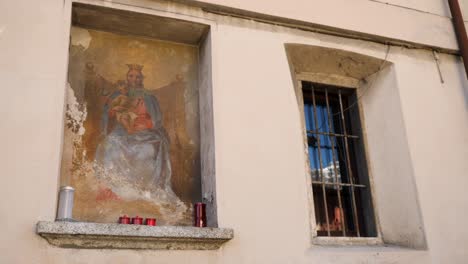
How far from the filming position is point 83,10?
16.6 feet

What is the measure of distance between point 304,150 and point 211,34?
1627mm

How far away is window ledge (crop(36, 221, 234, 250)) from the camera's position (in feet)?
13.1

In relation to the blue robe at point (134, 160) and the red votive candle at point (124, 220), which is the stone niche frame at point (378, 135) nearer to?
the blue robe at point (134, 160)

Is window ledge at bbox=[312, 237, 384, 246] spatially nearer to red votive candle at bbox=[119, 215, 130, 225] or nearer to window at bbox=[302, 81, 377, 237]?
window at bbox=[302, 81, 377, 237]

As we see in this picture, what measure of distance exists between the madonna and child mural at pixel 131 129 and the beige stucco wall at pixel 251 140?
18.1 inches

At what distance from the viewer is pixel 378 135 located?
243 inches

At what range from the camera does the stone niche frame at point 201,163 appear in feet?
13.4

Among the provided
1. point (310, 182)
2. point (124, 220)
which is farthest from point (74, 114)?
point (310, 182)

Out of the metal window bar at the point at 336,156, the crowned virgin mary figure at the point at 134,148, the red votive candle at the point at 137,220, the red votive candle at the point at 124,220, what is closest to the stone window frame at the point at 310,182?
the metal window bar at the point at 336,156

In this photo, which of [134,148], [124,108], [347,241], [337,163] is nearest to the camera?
[134,148]

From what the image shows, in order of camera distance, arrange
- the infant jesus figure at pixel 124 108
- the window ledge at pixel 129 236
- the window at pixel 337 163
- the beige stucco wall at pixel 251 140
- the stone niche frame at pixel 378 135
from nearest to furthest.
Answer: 1. the window ledge at pixel 129 236
2. the beige stucco wall at pixel 251 140
3. the infant jesus figure at pixel 124 108
4. the stone niche frame at pixel 378 135
5. the window at pixel 337 163

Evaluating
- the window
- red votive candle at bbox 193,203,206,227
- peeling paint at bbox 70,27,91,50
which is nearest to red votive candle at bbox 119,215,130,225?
red votive candle at bbox 193,203,206,227

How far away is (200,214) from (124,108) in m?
1.34

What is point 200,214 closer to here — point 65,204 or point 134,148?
point 134,148
